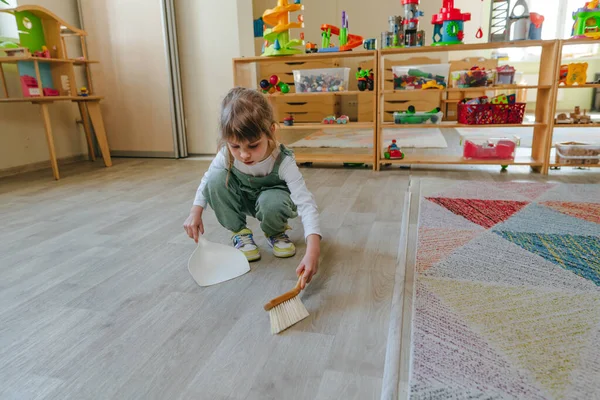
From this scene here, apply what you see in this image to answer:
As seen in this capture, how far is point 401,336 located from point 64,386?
59 cm

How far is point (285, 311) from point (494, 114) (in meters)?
1.93

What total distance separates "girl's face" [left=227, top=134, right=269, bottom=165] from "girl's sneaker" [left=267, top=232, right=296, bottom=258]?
0.90 feet

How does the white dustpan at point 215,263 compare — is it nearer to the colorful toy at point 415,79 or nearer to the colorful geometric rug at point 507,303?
the colorful geometric rug at point 507,303

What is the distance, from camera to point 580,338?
0.78 m

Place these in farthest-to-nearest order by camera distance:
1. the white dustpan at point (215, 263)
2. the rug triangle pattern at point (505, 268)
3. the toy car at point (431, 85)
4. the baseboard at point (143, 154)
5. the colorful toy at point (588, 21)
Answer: the baseboard at point (143, 154) < the toy car at point (431, 85) < the colorful toy at point (588, 21) < the white dustpan at point (215, 263) < the rug triangle pattern at point (505, 268)

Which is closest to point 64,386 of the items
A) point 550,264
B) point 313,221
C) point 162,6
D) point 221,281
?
point 221,281

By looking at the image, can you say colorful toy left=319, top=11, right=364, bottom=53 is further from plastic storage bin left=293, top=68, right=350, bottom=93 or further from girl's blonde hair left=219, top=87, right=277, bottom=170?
girl's blonde hair left=219, top=87, right=277, bottom=170

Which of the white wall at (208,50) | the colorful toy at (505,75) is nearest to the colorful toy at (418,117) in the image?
the colorful toy at (505,75)

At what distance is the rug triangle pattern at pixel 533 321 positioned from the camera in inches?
27.9

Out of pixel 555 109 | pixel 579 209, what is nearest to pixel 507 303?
pixel 579 209

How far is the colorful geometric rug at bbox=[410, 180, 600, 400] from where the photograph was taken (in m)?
0.68

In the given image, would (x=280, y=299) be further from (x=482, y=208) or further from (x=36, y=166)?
(x=36, y=166)

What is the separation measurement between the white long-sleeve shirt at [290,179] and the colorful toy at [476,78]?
1504 millimetres

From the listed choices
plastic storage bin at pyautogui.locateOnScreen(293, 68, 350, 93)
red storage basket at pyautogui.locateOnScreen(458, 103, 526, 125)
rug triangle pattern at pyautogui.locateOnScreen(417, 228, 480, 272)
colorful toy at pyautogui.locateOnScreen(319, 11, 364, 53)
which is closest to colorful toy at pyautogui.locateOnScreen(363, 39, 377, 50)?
colorful toy at pyautogui.locateOnScreen(319, 11, 364, 53)
